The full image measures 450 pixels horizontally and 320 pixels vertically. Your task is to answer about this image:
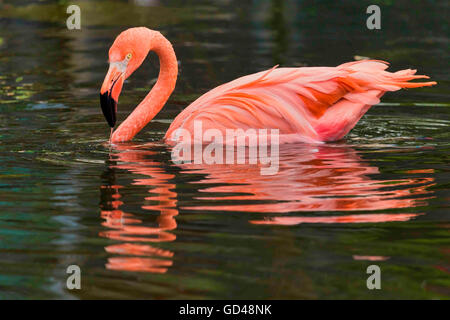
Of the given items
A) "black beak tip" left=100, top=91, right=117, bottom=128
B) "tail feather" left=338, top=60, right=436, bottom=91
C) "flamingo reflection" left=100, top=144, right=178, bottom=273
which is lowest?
→ "flamingo reflection" left=100, top=144, right=178, bottom=273

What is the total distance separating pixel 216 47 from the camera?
14703 millimetres

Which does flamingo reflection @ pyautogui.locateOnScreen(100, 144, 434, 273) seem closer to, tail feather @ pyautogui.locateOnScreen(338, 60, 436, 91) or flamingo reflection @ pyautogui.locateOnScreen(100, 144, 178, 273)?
flamingo reflection @ pyautogui.locateOnScreen(100, 144, 178, 273)

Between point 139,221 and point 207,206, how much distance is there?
530 millimetres

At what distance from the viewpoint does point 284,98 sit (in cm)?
772

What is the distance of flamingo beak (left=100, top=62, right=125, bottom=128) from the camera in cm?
751

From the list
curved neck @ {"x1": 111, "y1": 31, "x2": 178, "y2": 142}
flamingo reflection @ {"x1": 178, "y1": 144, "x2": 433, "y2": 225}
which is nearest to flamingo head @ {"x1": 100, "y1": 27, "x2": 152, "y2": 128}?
curved neck @ {"x1": 111, "y1": 31, "x2": 178, "y2": 142}

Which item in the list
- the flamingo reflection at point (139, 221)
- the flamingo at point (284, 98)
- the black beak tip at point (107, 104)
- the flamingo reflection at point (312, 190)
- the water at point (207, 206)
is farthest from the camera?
the flamingo at point (284, 98)

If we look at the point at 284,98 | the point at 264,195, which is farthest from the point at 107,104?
the point at 264,195

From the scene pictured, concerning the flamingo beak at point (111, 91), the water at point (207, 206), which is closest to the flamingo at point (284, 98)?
the flamingo beak at point (111, 91)

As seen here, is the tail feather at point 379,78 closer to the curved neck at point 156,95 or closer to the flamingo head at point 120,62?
the curved neck at point 156,95

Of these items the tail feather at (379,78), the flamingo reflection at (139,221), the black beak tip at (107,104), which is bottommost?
the flamingo reflection at (139,221)

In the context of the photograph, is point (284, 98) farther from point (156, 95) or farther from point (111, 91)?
point (111, 91)

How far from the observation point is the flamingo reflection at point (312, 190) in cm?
555
